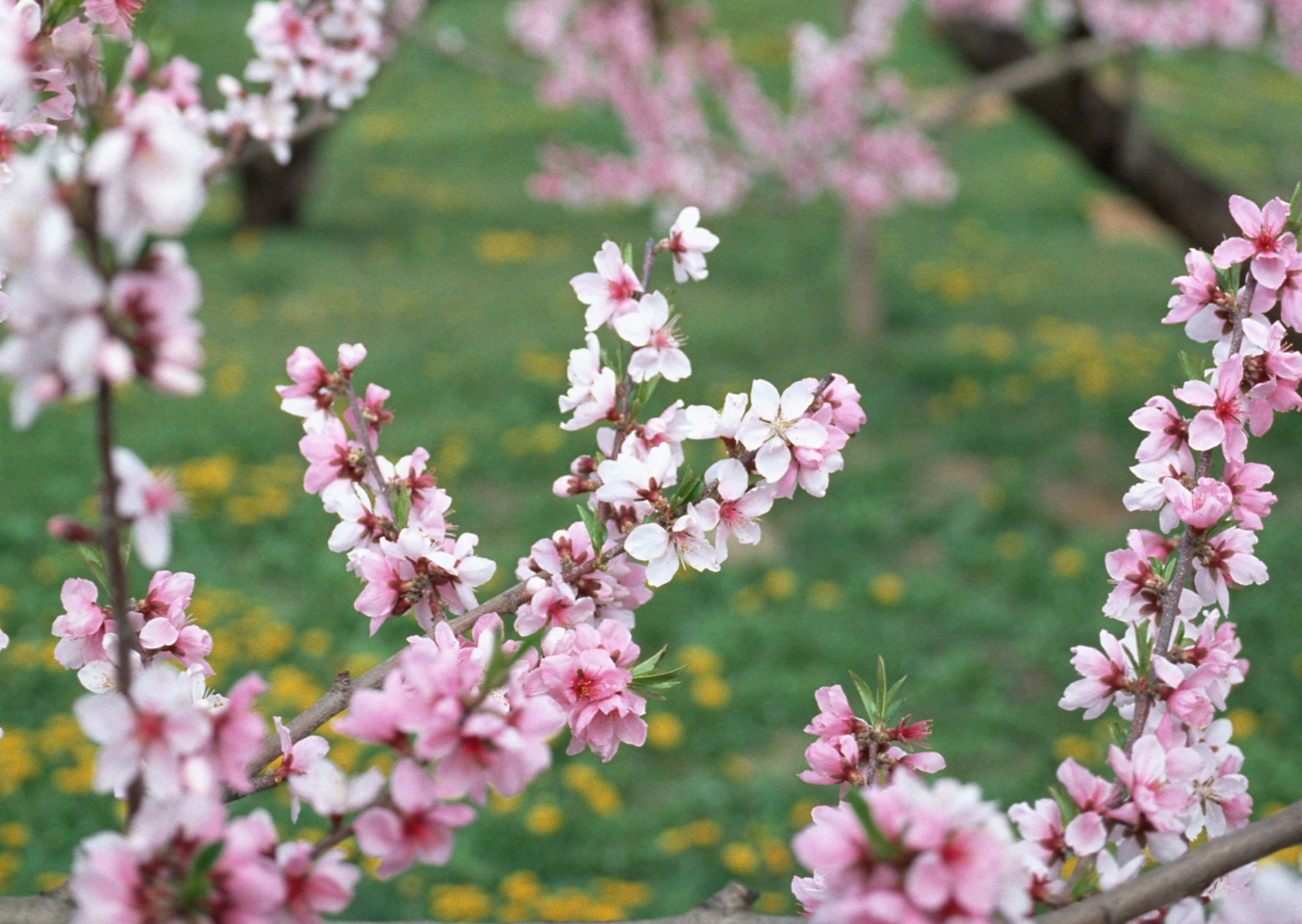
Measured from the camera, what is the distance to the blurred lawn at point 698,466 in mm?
3457

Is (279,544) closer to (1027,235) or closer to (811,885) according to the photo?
(811,885)

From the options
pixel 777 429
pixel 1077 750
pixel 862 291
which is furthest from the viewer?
pixel 862 291

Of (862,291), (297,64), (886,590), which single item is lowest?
(297,64)

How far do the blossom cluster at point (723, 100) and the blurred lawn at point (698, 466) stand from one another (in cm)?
44

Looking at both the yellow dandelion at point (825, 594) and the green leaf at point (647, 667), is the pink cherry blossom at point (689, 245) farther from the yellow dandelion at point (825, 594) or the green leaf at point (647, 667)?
the yellow dandelion at point (825, 594)

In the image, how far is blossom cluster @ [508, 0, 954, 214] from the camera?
6633 millimetres

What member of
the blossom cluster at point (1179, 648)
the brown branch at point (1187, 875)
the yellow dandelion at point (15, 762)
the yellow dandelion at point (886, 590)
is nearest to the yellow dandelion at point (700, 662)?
the yellow dandelion at point (886, 590)

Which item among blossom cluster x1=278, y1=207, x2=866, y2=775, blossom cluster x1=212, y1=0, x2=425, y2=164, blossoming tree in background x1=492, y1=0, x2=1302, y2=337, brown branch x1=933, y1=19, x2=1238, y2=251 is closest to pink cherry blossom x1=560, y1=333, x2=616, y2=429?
blossom cluster x1=278, y1=207, x2=866, y2=775

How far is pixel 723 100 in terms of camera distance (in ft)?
24.3

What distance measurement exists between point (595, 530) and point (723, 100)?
6693 mm

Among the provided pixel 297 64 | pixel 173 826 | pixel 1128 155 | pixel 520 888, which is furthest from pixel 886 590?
pixel 173 826

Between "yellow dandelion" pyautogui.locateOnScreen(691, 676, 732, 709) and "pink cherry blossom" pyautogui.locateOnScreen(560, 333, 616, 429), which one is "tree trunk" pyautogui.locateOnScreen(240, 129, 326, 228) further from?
"pink cherry blossom" pyautogui.locateOnScreen(560, 333, 616, 429)

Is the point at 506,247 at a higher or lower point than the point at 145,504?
higher

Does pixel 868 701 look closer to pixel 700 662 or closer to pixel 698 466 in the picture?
pixel 700 662
